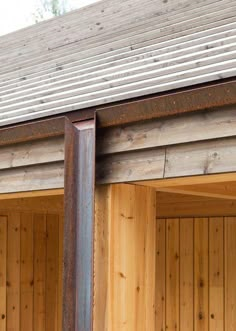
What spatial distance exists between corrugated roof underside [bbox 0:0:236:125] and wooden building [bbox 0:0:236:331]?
11 mm

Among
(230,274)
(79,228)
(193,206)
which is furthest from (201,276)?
(79,228)

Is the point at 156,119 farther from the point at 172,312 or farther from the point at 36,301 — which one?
the point at 36,301

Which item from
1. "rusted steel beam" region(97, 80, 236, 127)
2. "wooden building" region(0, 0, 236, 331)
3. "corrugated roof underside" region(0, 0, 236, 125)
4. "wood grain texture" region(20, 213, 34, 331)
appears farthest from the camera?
"wood grain texture" region(20, 213, 34, 331)

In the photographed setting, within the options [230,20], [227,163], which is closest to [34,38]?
[230,20]

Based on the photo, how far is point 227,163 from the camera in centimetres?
281

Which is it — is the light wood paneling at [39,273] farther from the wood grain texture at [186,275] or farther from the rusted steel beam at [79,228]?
the rusted steel beam at [79,228]

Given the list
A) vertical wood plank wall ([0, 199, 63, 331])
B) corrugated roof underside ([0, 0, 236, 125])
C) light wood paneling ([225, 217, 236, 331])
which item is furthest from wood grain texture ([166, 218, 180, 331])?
→ corrugated roof underside ([0, 0, 236, 125])

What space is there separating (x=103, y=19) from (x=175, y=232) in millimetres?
2240

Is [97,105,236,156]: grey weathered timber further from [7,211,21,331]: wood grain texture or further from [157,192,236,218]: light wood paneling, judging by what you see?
[7,211,21,331]: wood grain texture

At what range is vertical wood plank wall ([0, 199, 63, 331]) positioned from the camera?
6.30m

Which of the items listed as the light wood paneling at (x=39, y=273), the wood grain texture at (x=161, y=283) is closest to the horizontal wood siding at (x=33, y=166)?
the wood grain texture at (x=161, y=283)

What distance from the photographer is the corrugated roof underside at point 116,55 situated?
3.18m

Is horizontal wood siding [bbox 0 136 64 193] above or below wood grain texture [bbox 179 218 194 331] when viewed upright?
above

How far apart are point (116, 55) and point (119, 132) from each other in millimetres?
845
